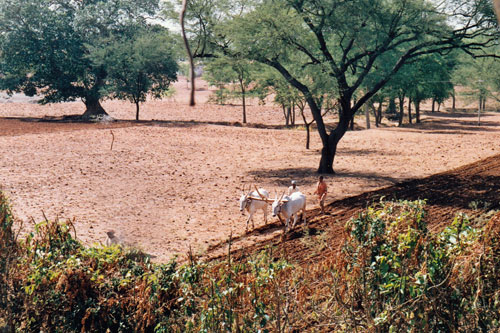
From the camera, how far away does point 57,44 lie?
45.8m

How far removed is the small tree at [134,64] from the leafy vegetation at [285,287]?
1405 inches

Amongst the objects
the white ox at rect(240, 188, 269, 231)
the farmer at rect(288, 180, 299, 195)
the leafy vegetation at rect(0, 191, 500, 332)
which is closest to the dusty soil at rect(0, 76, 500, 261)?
the white ox at rect(240, 188, 269, 231)

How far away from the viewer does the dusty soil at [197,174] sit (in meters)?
15.8

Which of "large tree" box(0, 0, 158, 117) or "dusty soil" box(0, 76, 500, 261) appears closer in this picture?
"dusty soil" box(0, 76, 500, 261)

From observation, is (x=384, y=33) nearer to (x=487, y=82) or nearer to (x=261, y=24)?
(x=261, y=24)

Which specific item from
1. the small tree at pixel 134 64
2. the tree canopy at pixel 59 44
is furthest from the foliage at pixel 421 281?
the tree canopy at pixel 59 44

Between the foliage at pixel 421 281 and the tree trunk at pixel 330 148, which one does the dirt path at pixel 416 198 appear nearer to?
the tree trunk at pixel 330 148

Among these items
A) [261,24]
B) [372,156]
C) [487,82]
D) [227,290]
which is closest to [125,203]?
[261,24]

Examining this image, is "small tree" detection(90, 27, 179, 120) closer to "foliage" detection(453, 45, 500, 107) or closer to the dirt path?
"foliage" detection(453, 45, 500, 107)

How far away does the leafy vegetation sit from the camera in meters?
6.44

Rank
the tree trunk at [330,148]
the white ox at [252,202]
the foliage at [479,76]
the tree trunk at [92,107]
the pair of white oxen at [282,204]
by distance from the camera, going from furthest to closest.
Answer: the foliage at [479,76] < the tree trunk at [92,107] < the tree trunk at [330,148] < the white ox at [252,202] < the pair of white oxen at [282,204]

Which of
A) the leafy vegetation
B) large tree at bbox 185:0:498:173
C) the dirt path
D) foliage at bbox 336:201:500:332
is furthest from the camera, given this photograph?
large tree at bbox 185:0:498:173

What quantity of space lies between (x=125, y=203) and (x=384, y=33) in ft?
40.6

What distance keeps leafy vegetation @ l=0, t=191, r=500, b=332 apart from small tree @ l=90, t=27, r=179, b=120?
117 feet
